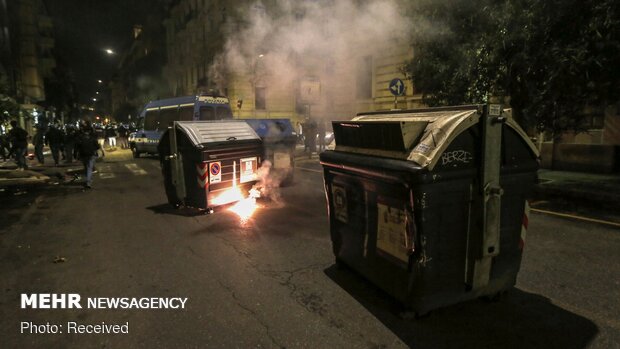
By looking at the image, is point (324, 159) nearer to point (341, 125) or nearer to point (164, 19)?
point (341, 125)

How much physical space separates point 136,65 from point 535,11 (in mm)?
65329

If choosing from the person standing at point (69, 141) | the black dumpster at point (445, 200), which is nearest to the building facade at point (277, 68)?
the person standing at point (69, 141)

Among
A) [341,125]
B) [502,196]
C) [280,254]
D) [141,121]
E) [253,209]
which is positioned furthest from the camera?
[141,121]

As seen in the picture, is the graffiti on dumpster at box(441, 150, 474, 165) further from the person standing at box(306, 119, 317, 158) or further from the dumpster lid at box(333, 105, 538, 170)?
the person standing at box(306, 119, 317, 158)

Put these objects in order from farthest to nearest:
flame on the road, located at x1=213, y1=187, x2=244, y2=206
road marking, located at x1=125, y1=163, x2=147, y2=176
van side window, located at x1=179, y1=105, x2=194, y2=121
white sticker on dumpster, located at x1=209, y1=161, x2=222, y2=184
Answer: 1. van side window, located at x1=179, y1=105, x2=194, y2=121
2. road marking, located at x1=125, y1=163, x2=147, y2=176
3. flame on the road, located at x1=213, y1=187, x2=244, y2=206
4. white sticker on dumpster, located at x1=209, y1=161, x2=222, y2=184

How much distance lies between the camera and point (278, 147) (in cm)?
952

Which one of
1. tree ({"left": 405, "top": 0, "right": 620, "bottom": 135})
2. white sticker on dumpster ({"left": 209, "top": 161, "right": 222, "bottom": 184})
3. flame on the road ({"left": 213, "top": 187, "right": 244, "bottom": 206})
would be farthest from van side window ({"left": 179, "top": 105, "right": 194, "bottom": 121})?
tree ({"left": 405, "top": 0, "right": 620, "bottom": 135})

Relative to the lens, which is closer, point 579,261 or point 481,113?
point 481,113

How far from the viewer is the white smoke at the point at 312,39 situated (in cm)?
1672

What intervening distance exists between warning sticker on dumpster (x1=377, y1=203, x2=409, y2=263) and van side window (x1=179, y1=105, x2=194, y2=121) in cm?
1340

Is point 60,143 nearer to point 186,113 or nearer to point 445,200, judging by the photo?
point 186,113

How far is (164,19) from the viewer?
1799 inches

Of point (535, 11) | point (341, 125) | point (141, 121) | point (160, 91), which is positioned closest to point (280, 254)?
point (341, 125)

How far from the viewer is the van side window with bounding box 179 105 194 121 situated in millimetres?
15255
